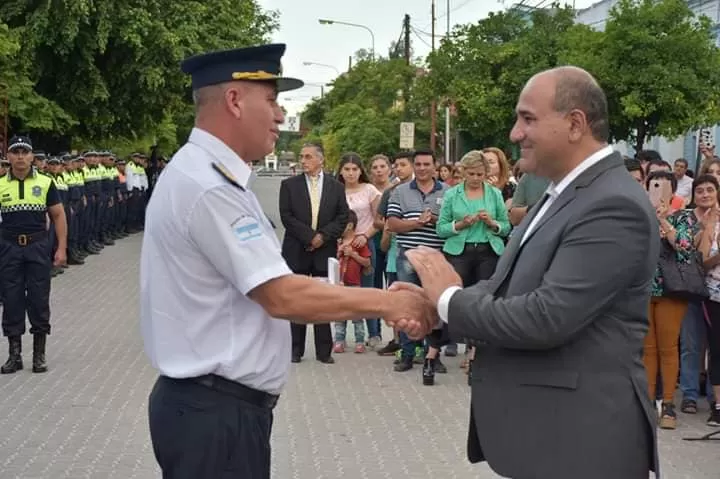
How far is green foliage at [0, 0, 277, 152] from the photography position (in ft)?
77.2

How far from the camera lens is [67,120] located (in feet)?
80.9

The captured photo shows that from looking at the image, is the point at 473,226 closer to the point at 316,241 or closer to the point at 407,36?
the point at 316,241

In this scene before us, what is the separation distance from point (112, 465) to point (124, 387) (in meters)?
2.47

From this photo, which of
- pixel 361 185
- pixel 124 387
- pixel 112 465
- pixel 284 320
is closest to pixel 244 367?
pixel 284 320

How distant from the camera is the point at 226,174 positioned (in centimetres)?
327

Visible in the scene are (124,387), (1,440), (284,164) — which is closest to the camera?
(1,440)

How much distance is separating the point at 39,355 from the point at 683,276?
582 centimetres

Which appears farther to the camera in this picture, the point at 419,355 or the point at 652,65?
the point at 652,65

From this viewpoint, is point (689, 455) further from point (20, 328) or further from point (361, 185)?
point (20, 328)

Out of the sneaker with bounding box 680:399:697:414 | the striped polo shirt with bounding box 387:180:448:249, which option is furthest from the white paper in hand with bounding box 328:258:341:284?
the striped polo shirt with bounding box 387:180:448:249

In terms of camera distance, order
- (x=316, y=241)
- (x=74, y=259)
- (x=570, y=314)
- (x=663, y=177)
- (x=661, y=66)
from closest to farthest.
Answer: (x=570, y=314), (x=663, y=177), (x=316, y=241), (x=74, y=259), (x=661, y=66)

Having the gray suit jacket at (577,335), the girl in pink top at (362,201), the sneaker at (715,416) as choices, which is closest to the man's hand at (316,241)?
the girl in pink top at (362,201)

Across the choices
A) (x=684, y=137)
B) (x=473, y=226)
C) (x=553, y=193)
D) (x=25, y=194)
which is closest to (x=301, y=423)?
(x=473, y=226)

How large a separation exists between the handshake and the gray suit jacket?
16cm
